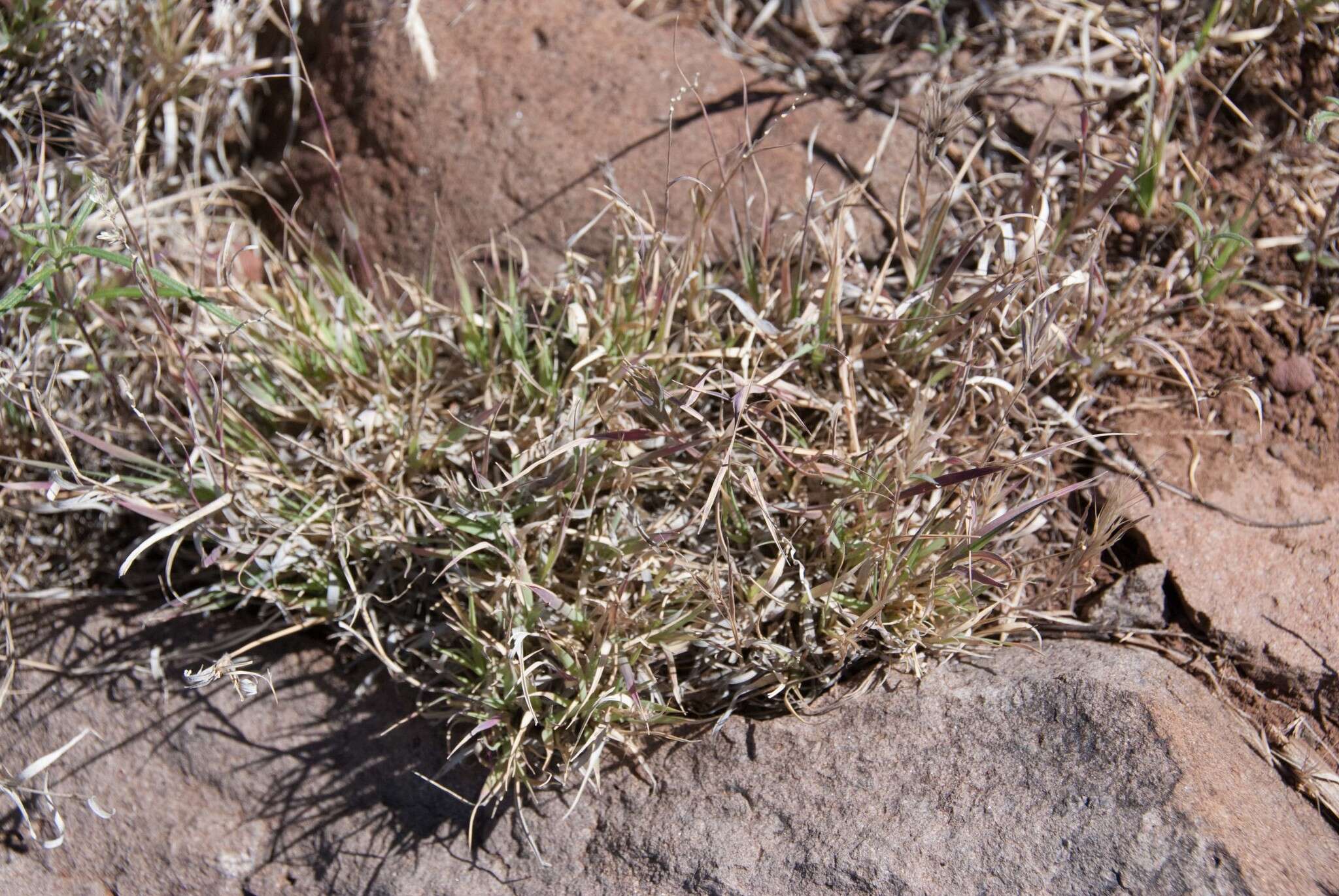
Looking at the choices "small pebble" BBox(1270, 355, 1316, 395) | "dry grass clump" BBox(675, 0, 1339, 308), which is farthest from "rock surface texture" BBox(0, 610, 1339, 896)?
"dry grass clump" BBox(675, 0, 1339, 308)

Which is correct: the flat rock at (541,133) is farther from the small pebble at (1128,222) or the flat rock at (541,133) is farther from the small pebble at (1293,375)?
the small pebble at (1293,375)

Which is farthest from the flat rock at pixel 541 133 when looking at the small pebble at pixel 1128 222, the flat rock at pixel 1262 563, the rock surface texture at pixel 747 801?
the rock surface texture at pixel 747 801

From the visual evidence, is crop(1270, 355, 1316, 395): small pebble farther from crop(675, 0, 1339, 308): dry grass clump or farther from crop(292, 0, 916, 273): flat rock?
crop(292, 0, 916, 273): flat rock

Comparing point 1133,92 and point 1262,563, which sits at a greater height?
point 1133,92

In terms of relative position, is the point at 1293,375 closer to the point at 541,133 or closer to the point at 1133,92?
the point at 1133,92

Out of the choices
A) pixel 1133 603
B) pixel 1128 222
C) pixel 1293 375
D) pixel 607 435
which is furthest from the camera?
pixel 1128 222

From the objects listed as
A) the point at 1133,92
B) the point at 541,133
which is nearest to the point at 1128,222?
the point at 1133,92
